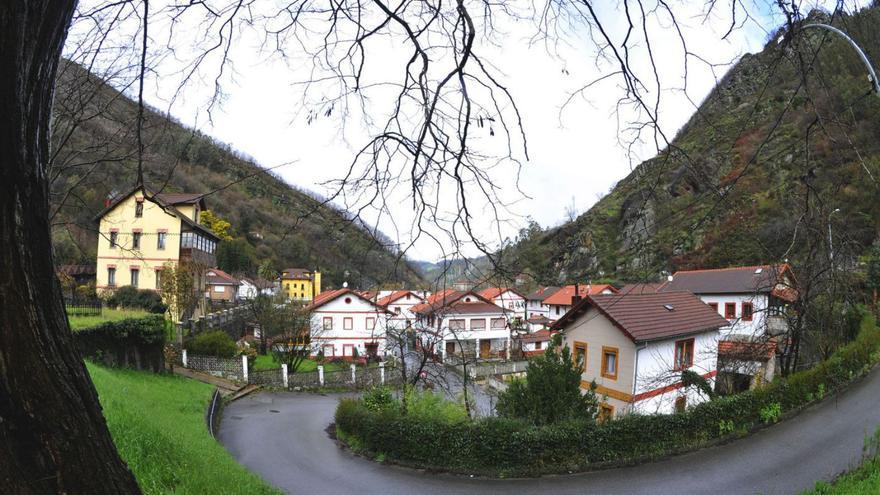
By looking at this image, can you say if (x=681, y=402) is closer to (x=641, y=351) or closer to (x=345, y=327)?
(x=641, y=351)

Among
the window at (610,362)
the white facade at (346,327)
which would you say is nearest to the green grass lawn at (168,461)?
the window at (610,362)

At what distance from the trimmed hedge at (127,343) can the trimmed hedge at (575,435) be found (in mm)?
8364

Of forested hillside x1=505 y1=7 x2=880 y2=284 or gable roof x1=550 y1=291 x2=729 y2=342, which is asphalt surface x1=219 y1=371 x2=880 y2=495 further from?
forested hillside x1=505 y1=7 x2=880 y2=284

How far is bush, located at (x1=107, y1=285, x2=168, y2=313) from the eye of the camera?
23.2 m

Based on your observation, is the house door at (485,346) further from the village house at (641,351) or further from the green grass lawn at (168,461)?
the green grass lawn at (168,461)

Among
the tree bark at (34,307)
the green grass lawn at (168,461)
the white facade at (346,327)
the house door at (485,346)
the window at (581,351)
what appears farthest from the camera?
the house door at (485,346)

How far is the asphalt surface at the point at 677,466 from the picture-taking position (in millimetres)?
9648

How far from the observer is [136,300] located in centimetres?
2338

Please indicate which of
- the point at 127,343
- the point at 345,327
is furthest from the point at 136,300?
the point at 345,327

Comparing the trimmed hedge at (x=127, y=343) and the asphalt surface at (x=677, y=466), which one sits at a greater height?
the trimmed hedge at (x=127, y=343)

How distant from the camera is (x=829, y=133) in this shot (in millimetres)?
2318

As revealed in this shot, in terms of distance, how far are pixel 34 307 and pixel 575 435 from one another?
12.1 m

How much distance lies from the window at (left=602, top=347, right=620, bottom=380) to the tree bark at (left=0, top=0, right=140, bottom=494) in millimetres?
15880

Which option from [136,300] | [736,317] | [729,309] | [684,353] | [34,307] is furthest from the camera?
[729,309]
